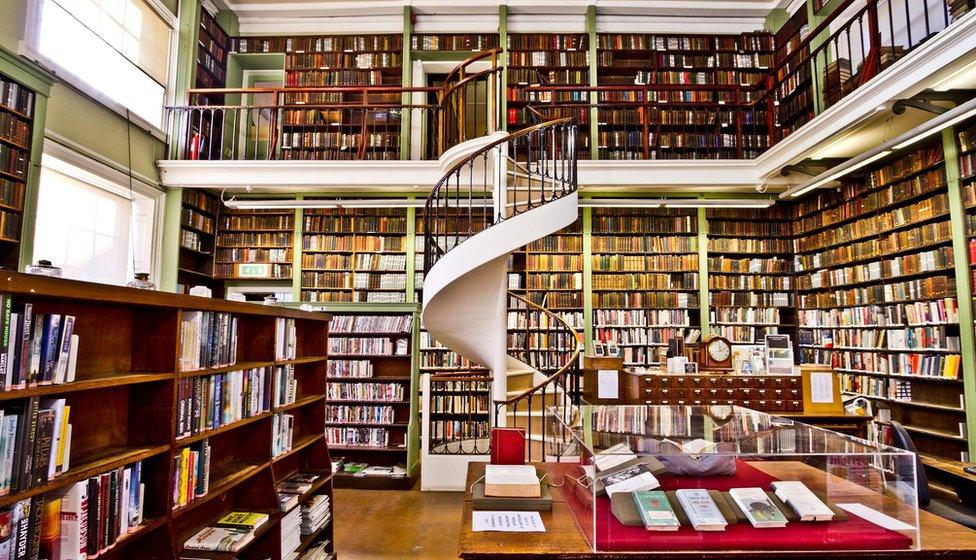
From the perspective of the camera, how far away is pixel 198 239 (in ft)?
21.8

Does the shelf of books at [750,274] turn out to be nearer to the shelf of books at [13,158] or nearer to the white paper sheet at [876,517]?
the white paper sheet at [876,517]

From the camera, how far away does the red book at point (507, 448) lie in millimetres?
2312

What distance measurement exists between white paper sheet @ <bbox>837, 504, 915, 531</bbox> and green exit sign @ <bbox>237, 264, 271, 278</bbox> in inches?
258

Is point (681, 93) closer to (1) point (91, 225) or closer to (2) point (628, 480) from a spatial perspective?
(2) point (628, 480)

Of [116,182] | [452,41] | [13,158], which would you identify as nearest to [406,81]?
[452,41]

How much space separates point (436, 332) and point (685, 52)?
17.8 ft

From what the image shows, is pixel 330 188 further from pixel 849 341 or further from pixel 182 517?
pixel 849 341

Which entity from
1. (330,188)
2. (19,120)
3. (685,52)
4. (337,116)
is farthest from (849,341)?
(19,120)

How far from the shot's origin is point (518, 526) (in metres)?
1.70

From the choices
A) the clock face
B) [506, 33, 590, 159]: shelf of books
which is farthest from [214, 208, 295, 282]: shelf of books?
the clock face

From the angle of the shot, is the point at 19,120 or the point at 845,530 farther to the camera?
the point at 19,120

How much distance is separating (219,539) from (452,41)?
691 centimetres

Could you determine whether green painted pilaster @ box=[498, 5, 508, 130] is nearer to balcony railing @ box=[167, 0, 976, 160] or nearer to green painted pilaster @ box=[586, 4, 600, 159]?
balcony railing @ box=[167, 0, 976, 160]

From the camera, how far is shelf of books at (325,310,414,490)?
17.8 ft
